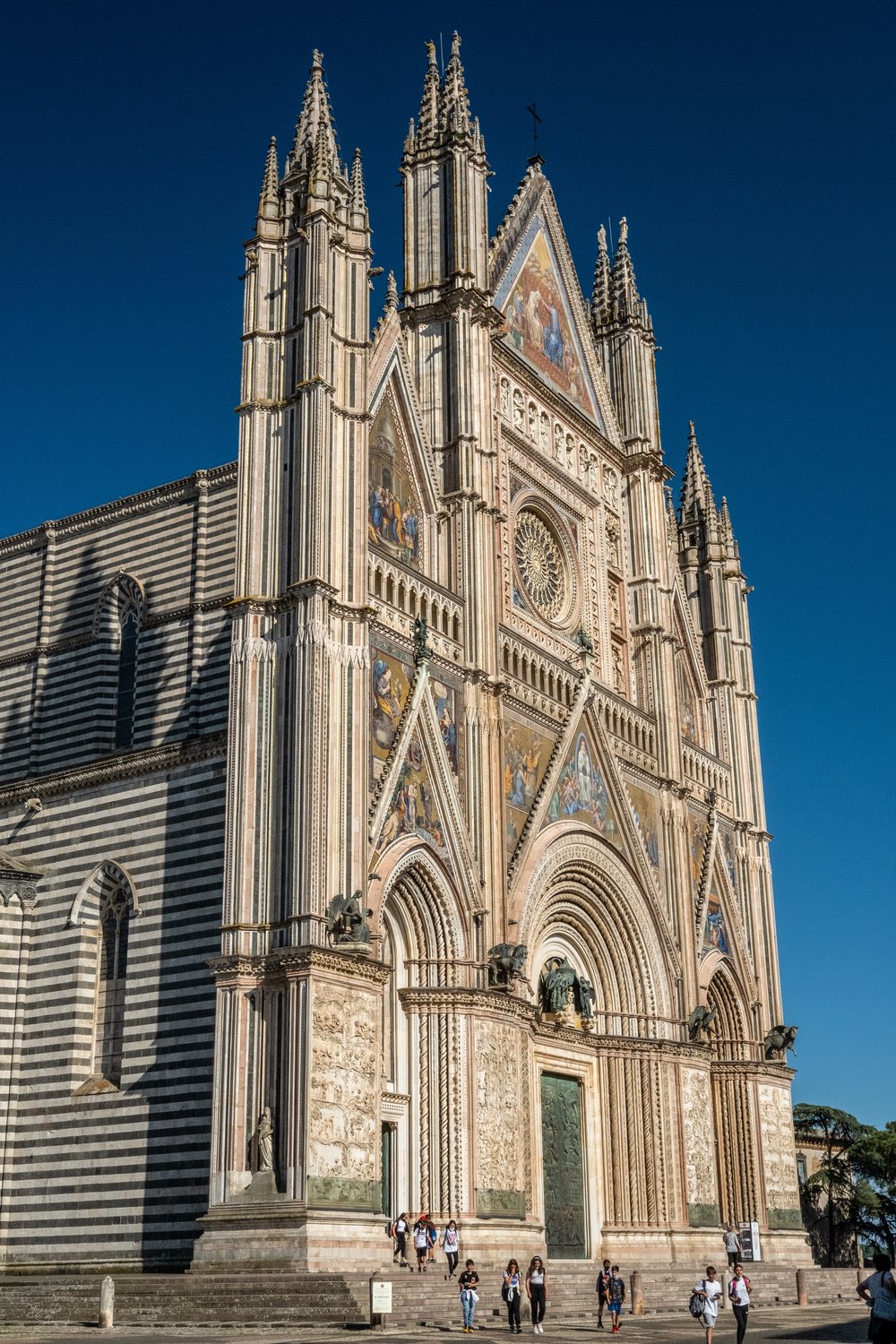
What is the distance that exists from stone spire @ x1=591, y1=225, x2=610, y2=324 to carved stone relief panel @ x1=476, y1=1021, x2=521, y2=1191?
20.6 meters

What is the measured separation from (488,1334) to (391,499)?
1455 centimetres

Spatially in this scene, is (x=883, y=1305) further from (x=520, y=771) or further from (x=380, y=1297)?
(x=520, y=771)

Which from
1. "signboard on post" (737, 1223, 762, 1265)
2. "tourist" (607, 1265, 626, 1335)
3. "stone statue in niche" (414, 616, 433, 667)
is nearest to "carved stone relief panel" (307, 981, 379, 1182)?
"tourist" (607, 1265, 626, 1335)

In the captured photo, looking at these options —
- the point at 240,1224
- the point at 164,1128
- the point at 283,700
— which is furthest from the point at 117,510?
the point at 240,1224

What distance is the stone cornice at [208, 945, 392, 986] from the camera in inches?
864

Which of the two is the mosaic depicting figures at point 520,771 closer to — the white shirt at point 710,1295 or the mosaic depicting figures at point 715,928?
the mosaic depicting figures at point 715,928

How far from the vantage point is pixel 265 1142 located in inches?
843

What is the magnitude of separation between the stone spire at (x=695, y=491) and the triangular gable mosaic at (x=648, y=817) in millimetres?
10982

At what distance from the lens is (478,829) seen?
2738 centimetres

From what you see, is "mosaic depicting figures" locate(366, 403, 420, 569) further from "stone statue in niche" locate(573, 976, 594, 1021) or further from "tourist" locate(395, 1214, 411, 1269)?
"tourist" locate(395, 1214, 411, 1269)

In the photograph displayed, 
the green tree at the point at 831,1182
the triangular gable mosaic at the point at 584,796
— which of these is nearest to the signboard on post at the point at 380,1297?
the triangular gable mosaic at the point at 584,796

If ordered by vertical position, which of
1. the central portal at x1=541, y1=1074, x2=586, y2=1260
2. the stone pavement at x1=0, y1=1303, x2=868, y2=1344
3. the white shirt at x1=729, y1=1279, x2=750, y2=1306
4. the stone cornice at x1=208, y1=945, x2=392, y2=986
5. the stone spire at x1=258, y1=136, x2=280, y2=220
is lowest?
the stone pavement at x1=0, y1=1303, x2=868, y2=1344

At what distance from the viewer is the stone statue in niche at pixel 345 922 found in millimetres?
22359

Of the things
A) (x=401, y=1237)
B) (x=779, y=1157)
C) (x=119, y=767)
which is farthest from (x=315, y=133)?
(x=779, y=1157)
